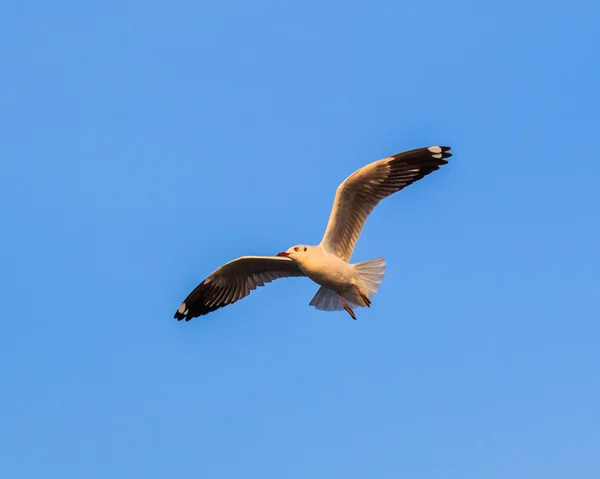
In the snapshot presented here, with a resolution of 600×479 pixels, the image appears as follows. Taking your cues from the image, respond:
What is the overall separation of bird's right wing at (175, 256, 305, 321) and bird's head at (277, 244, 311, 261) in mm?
751

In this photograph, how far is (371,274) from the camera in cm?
1520

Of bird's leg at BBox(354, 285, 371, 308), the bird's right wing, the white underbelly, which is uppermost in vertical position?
the bird's right wing

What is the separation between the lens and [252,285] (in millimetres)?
16703

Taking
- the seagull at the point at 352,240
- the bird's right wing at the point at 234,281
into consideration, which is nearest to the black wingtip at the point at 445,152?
the seagull at the point at 352,240

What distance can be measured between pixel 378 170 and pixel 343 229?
3.25ft

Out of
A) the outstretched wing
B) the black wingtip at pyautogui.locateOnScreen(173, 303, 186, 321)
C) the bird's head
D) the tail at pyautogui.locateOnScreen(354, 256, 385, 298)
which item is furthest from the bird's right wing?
the tail at pyautogui.locateOnScreen(354, 256, 385, 298)

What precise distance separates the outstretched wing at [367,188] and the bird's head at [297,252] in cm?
40

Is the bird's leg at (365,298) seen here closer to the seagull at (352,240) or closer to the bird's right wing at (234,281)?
the seagull at (352,240)

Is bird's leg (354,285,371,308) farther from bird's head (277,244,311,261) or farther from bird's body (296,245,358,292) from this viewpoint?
bird's head (277,244,311,261)

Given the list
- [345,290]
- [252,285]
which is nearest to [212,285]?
[252,285]

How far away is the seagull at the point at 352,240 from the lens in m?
14.9

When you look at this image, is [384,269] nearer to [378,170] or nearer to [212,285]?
[378,170]

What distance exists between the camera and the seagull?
14.9 meters

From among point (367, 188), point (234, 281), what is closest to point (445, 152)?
point (367, 188)
